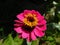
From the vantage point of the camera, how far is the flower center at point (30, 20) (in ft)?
4.53

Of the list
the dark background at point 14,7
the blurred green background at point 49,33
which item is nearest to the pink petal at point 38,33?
the blurred green background at point 49,33

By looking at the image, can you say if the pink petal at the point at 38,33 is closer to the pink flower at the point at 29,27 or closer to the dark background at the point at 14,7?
the pink flower at the point at 29,27

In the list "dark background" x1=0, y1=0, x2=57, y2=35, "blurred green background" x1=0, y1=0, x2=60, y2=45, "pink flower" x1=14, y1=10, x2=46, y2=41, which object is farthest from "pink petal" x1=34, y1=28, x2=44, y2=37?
"dark background" x1=0, y1=0, x2=57, y2=35

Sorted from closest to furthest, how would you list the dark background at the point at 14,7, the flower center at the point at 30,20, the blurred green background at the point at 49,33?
the flower center at the point at 30,20 → the blurred green background at the point at 49,33 → the dark background at the point at 14,7

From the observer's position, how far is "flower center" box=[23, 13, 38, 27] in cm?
138

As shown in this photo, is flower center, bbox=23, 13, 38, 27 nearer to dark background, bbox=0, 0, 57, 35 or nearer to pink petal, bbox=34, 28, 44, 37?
pink petal, bbox=34, 28, 44, 37

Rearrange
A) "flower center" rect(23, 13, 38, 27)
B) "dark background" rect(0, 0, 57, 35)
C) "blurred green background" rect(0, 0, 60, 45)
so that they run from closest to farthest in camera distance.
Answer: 1. "flower center" rect(23, 13, 38, 27)
2. "blurred green background" rect(0, 0, 60, 45)
3. "dark background" rect(0, 0, 57, 35)

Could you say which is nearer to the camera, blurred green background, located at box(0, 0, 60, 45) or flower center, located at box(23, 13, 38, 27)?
flower center, located at box(23, 13, 38, 27)

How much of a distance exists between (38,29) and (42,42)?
1.37ft

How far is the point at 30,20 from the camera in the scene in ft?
4.62

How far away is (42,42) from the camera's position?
5.94 feet

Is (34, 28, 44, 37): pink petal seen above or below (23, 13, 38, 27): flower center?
below

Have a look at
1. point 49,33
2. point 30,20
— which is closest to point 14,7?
point 49,33

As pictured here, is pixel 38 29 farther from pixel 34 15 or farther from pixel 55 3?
pixel 55 3
